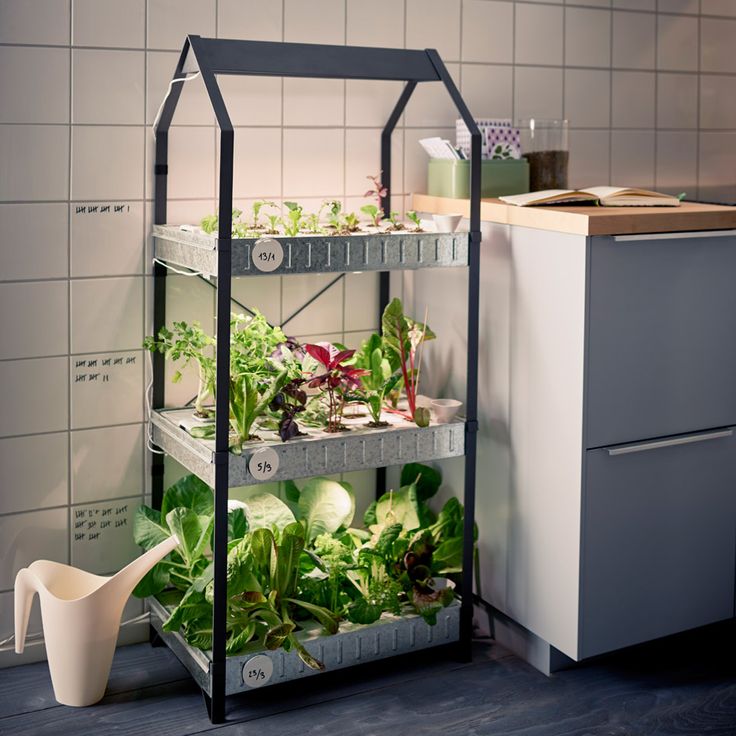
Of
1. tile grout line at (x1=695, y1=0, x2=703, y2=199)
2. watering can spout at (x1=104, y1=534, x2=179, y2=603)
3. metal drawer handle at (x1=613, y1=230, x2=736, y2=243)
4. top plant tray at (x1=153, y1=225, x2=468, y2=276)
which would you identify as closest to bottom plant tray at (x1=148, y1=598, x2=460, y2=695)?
watering can spout at (x1=104, y1=534, x2=179, y2=603)

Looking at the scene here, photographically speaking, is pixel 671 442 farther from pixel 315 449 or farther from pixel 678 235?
pixel 315 449

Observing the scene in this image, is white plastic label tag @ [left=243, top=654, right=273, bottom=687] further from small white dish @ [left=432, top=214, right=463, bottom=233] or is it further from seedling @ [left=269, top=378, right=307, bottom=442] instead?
small white dish @ [left=432, top=214, right=463, bottom=233]

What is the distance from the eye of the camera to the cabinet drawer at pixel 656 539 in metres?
2.10

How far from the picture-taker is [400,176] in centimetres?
252

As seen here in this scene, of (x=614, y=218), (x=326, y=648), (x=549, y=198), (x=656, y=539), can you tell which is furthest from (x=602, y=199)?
(x=326, y=648)

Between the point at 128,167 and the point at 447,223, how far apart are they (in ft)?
2.21

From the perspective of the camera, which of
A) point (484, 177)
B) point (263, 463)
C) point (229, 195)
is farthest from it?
point (484, 177)

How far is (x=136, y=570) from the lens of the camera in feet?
6.85

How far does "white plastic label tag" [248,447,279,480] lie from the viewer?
197cm

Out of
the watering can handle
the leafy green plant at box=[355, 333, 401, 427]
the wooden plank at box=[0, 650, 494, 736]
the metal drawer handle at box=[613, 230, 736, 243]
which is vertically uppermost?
the metal drawer handle at box=[613, 230, 736, 243]

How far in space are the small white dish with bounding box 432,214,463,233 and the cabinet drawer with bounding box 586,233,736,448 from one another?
1.05 feet

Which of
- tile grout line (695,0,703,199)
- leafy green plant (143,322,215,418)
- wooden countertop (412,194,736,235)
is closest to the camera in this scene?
wooden countertop (412,194,736,235)

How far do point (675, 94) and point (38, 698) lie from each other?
7.11ft

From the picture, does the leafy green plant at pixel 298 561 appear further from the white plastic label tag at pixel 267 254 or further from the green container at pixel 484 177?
the green container at pixel 484 177
